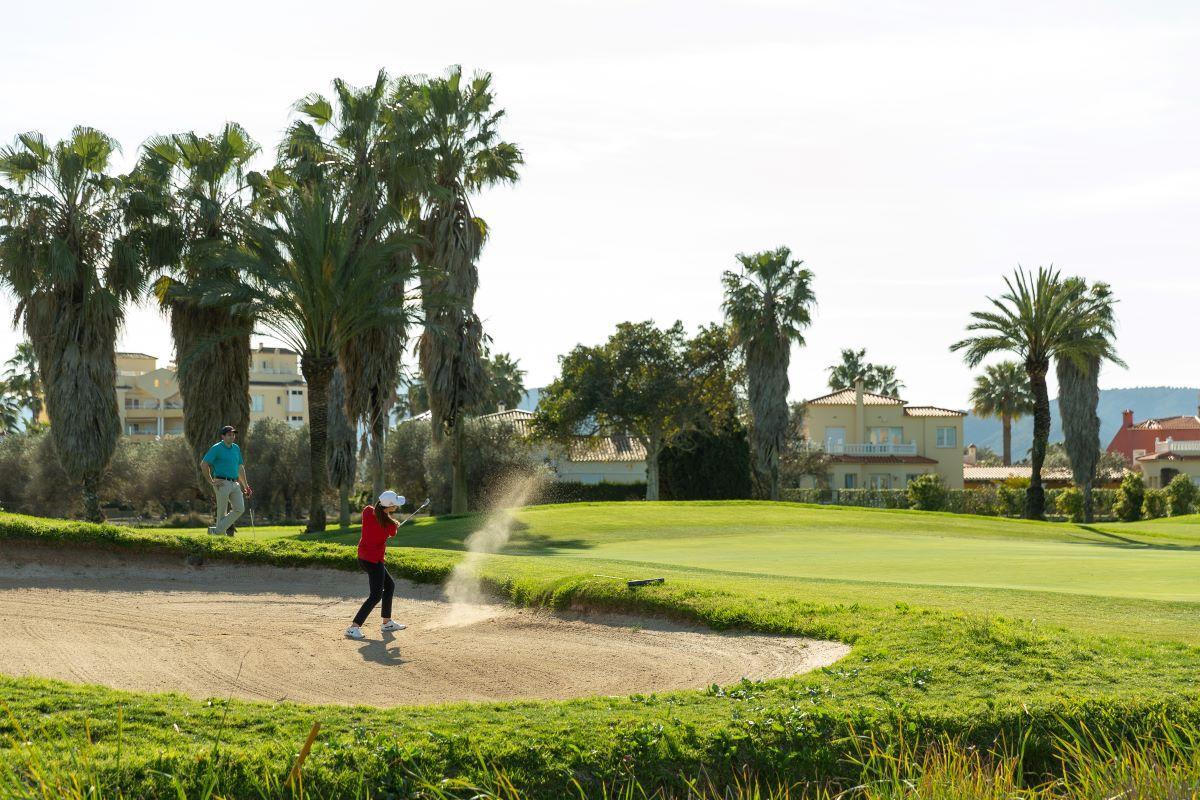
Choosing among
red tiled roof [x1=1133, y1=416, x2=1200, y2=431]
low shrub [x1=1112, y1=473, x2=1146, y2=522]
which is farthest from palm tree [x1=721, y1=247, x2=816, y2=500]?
red tiled roof [x1=1133, y1=416, x2=1200, y2=431]

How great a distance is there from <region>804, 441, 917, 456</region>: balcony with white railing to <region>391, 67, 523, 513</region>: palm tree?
4527cm

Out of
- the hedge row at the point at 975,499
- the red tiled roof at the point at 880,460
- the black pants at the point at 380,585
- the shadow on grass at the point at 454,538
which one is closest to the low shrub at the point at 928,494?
the hedge row at the point at 975,499

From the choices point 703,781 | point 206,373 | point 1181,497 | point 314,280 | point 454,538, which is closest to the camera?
point 703,781

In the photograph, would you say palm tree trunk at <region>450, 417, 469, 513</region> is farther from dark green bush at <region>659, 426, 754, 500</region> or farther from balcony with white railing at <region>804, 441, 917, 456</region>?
balcony with white railing at <region>804, 441, 917, 456</region>

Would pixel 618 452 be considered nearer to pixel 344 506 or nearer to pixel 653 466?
pixel 653 466

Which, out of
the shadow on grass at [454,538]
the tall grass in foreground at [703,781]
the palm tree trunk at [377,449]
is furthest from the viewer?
the palm tree trunk at [377,449]

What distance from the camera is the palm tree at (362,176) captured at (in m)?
37.2

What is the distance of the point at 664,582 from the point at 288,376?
10421 centimetres

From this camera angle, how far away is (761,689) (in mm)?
9117

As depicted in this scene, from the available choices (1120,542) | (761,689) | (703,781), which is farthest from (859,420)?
(703,781)

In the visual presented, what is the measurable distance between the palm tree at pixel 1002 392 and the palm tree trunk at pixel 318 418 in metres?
73.3

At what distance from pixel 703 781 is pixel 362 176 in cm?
3407

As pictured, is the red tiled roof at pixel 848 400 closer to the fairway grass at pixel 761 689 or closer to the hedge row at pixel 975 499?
the hedge row at pixel 975 499

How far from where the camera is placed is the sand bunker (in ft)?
36.1
